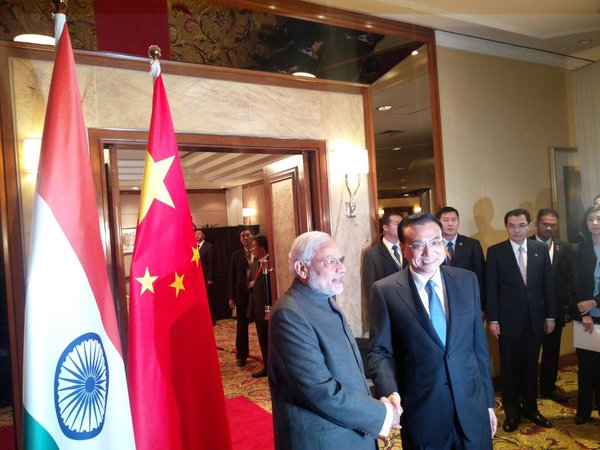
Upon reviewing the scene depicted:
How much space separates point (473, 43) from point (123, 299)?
376 centimetres

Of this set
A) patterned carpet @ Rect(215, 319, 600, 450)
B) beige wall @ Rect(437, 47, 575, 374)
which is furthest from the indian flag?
beige wall @ Rect(437, 47, 575, 374)

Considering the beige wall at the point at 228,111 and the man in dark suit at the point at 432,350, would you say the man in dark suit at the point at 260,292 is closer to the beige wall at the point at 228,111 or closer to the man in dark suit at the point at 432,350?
the beige wall at the point at 228,111

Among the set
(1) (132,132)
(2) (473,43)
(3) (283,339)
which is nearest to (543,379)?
(2) (473,43)

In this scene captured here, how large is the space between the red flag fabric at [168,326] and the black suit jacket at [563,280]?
2573 millimetres

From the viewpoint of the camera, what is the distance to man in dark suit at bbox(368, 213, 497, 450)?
1.82 metres

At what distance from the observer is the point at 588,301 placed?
3.17m

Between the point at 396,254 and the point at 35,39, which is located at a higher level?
the point at 35,39

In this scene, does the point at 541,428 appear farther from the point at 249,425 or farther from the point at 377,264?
the point at 249,425

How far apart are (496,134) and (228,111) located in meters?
2.64

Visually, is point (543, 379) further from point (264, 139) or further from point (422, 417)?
point (264, 139)

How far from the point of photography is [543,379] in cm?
398

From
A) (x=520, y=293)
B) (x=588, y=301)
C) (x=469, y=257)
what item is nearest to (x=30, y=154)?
(x=469, y=257)

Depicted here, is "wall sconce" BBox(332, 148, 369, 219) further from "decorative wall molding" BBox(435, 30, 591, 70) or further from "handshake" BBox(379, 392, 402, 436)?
"handshake" BBox(379, 392, 402, 436)

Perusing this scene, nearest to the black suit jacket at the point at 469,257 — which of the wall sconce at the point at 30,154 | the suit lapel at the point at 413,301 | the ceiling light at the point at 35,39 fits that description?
the suit lapel at the point at 413,301
